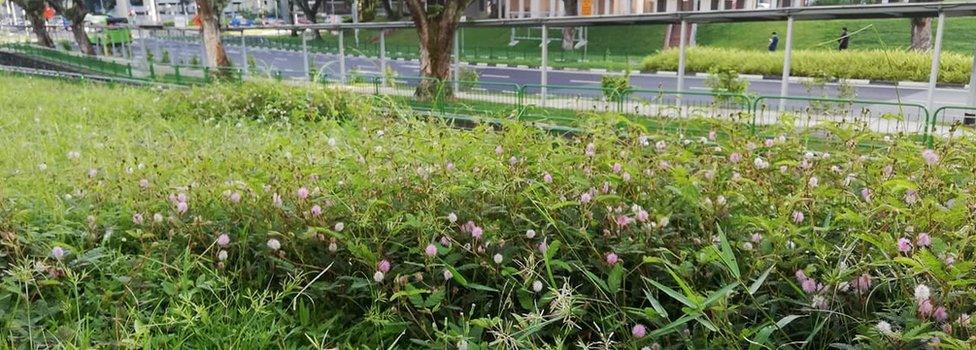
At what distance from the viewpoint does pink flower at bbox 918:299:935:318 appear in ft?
5.43

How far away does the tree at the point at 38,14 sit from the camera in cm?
3177

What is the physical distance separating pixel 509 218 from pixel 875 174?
1286 millimetres

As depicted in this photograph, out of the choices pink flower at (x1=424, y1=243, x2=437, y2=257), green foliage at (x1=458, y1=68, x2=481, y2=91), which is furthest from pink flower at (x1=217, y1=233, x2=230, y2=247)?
green foliage at (x1=458, y1=68, x2=481, y2=91)

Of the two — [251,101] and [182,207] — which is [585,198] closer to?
[182,207]

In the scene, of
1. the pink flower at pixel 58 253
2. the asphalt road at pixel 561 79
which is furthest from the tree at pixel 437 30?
the pink flower at pixel 58 253

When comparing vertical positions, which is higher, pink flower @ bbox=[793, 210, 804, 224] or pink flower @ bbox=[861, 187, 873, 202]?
pink flower @ bbox=[861, 187, 873, 202]

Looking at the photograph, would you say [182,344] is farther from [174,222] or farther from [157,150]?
[157,150]

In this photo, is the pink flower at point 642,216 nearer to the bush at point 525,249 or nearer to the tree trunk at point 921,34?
the bush at point 525,249

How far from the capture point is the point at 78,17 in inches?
1221

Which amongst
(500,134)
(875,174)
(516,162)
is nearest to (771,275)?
(875,174)

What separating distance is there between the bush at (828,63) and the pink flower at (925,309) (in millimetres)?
15707

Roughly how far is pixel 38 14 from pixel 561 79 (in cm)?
2541

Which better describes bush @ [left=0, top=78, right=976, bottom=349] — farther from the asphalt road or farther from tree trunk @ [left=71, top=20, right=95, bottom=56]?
tree trunk @ [left=71, top=20, right=95, bottom=56]

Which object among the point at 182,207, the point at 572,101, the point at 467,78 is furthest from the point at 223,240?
the point at 467,78
